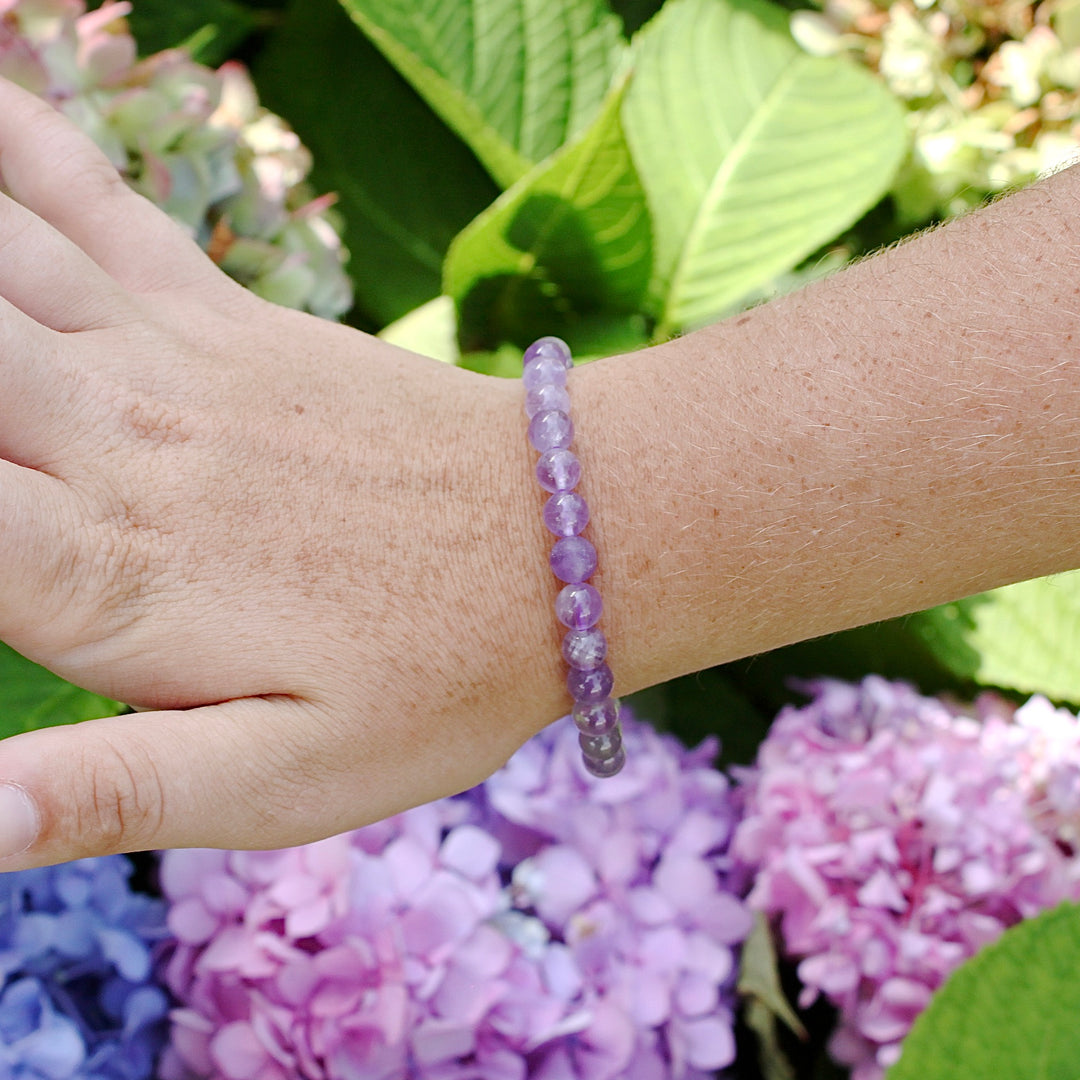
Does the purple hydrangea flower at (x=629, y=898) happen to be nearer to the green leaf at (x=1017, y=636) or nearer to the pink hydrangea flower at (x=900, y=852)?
the pink hydrangea flower at (x=900, y=852)

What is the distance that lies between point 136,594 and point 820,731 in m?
0.51

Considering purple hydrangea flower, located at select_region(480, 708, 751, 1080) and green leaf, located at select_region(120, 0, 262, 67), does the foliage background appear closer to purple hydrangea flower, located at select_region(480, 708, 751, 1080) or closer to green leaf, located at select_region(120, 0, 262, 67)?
green leaf, located at select_region(120, 0, 262, 67)

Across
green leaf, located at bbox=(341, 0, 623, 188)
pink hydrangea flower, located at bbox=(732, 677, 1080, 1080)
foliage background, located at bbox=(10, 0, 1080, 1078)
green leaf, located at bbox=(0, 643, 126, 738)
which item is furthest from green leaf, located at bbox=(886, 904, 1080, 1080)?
green leaf, located at bbox=(341, 0, 623, 188)

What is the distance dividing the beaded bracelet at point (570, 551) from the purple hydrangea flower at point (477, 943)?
0.14m

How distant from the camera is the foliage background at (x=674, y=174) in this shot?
0.87 m

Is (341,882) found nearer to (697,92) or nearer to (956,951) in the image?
(956,951)

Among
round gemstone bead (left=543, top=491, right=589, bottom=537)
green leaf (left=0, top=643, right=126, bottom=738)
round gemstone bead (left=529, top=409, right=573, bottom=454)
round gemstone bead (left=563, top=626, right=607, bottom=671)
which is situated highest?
green leaf (left=0, top=643, right=126, bottom=738)

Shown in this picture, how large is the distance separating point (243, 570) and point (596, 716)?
20 cm

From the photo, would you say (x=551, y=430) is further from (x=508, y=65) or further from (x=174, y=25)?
(x=174, y=25)

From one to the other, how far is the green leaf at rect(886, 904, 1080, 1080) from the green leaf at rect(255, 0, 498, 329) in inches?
29.3

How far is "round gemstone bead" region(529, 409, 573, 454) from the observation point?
0.57 metres

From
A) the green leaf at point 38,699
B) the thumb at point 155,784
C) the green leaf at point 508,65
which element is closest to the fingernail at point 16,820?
the thumb at point 155,784

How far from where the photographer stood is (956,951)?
0.67m

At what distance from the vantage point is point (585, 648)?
0.57 metres
